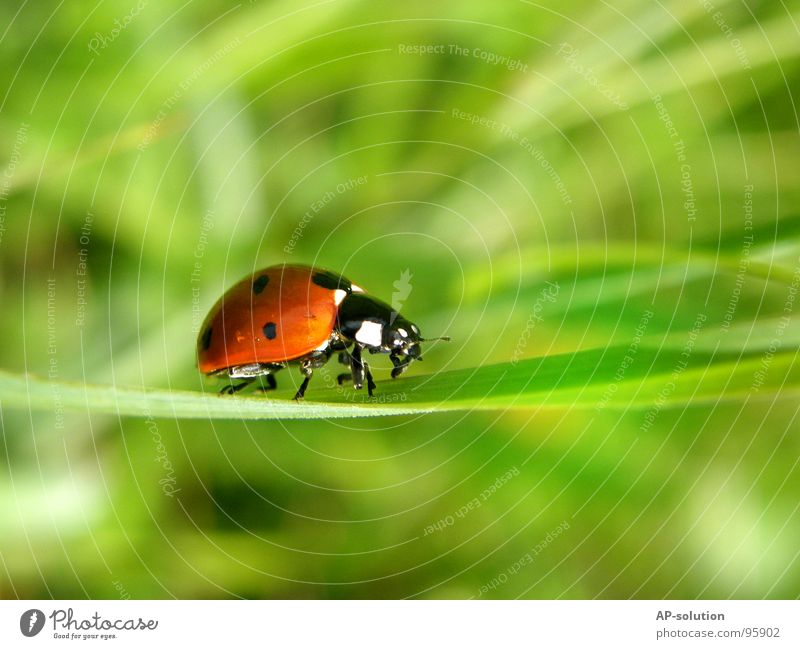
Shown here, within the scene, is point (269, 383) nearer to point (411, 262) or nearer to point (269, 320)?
point (269, 320)

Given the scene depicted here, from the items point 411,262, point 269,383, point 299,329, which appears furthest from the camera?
point 411,262

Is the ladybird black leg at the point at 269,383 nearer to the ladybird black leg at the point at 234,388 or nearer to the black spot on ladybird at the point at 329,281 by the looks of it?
the ladybird black leg at the point at 234,388

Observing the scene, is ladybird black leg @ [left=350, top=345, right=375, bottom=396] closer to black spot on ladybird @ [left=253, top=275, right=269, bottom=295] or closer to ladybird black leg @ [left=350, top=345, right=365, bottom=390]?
ladybird black leg @ [left=350, top=345, right=365, bottom=390]

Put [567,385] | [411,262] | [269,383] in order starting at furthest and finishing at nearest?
[411,262]
[269,383]
[567,385]

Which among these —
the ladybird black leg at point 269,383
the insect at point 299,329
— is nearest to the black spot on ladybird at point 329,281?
the insect at point 299,329

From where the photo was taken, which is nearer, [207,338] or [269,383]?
[207,338]

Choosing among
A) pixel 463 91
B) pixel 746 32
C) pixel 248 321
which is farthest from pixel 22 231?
pixel 746 32
